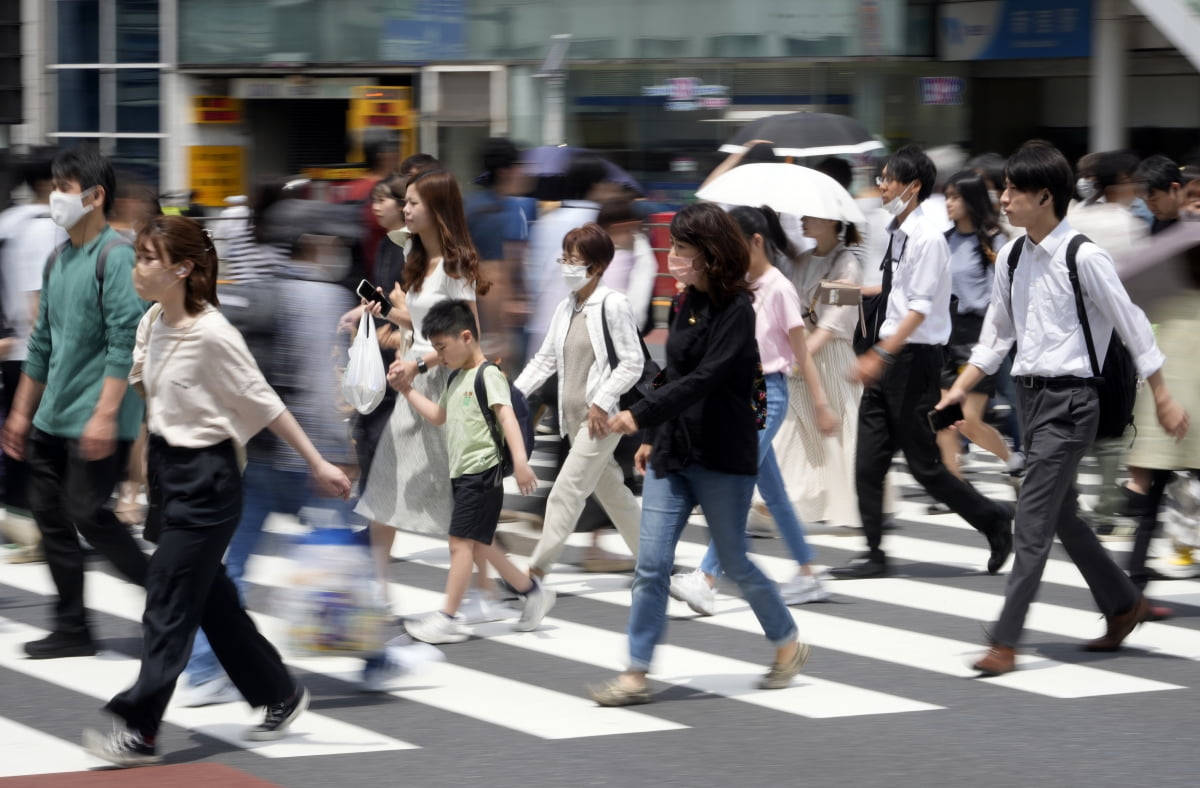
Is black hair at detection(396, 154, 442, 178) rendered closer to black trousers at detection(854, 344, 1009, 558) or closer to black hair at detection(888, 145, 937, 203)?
black hair at detection(888, 145, 937, 203)

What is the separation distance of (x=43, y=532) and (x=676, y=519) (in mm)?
2615

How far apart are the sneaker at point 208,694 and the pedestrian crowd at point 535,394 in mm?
15

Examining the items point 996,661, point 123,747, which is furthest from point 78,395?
point 996,661

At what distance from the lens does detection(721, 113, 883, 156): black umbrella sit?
1182 centimetres

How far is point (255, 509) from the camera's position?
6.88 metres

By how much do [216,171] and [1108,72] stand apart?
1290 centimetres

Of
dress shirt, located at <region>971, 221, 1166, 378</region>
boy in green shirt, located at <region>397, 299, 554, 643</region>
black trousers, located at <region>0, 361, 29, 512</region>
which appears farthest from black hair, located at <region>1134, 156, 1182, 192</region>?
black trousers, located at <region>0, 361, 29, 512</region>

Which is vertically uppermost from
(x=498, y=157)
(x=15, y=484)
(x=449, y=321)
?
(x=498, y=157)

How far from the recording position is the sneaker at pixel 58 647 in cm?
746

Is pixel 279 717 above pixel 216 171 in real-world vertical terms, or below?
below

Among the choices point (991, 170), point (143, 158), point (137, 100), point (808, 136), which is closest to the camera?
point (808, 136)

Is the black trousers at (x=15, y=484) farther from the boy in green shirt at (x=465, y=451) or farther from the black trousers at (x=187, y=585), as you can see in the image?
the black trousers at (x=187, y=585)

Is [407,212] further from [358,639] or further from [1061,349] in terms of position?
[1061,349]

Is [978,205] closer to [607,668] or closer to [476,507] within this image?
[476,507]
